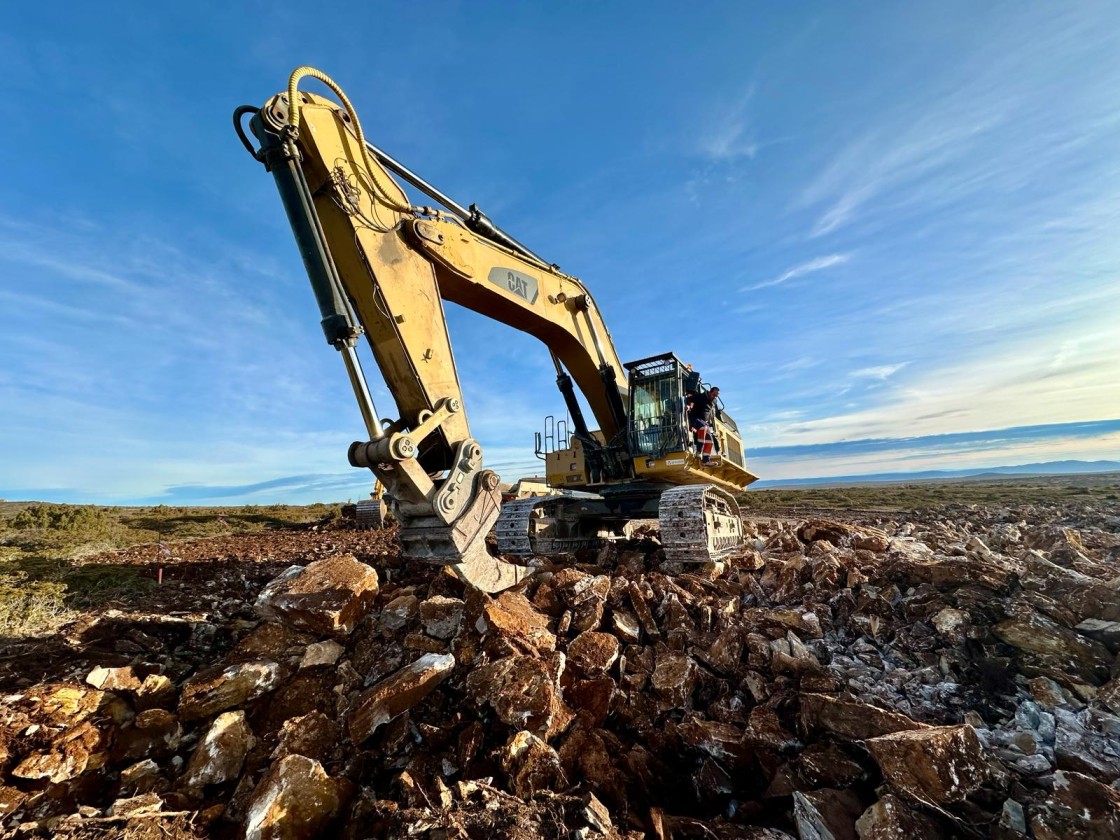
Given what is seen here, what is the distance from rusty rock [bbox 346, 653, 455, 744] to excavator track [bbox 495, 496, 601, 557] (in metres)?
2.94

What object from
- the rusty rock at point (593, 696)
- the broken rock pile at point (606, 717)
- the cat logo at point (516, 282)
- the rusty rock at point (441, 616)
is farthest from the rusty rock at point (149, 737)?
the cat logo at point (516, 282)


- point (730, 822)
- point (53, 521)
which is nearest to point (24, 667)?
point (730, 822)

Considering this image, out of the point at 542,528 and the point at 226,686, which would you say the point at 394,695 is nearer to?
the point at 226,686

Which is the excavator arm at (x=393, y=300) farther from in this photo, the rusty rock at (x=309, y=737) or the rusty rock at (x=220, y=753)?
the rusty rock at (x=220, y=753)

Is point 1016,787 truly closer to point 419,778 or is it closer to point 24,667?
point 419,778

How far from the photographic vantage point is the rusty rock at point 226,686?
156 inches

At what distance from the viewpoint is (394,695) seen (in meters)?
3.87

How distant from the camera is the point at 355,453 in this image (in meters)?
4.80

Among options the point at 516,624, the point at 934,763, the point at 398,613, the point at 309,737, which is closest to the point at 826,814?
the point at 934,763

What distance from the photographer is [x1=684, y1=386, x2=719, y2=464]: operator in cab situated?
8875 millimetres

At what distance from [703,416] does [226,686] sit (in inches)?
296

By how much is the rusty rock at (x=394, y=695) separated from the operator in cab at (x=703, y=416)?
596cm

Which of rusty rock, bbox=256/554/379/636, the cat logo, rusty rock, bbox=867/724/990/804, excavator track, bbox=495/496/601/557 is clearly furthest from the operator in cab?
rusty rock, bbox=867/724/990/804

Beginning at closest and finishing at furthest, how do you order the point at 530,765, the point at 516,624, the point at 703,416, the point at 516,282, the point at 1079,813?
the point at 1079,813
the point at 530,765
the point at 516,624
the point at 516,282
the point at 703,416
